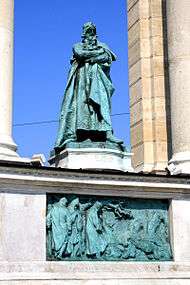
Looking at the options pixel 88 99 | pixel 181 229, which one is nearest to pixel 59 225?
pixel 181 229

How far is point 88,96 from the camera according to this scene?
1322 centimetres

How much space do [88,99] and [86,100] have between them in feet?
0.28

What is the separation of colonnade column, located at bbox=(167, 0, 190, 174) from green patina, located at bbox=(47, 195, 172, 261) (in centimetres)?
174

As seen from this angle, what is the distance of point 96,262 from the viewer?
1117cm

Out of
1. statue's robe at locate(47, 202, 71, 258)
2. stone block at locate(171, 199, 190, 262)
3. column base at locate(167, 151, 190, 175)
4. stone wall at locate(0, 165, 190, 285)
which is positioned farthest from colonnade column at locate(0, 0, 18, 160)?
column base at locate(167, 151, 190, 175)

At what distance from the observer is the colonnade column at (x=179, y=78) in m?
13.7

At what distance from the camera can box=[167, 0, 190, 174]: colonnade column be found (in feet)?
45.0

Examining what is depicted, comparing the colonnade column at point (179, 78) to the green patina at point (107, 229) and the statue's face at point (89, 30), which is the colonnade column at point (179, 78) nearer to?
the green patina at point (107, 229)

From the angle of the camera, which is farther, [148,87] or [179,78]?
[148,87]

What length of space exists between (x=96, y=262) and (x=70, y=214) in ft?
3.17

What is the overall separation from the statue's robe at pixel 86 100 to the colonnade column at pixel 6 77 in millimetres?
1222

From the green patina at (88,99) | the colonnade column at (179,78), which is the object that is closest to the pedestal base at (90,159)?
the green patina at (88,99)

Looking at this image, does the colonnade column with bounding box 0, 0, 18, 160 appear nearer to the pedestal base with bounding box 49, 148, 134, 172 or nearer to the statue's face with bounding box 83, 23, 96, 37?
the pedestal base with bounding box 49, 148, 134, 172

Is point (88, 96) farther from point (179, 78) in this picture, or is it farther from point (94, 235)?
point (94, 235)
